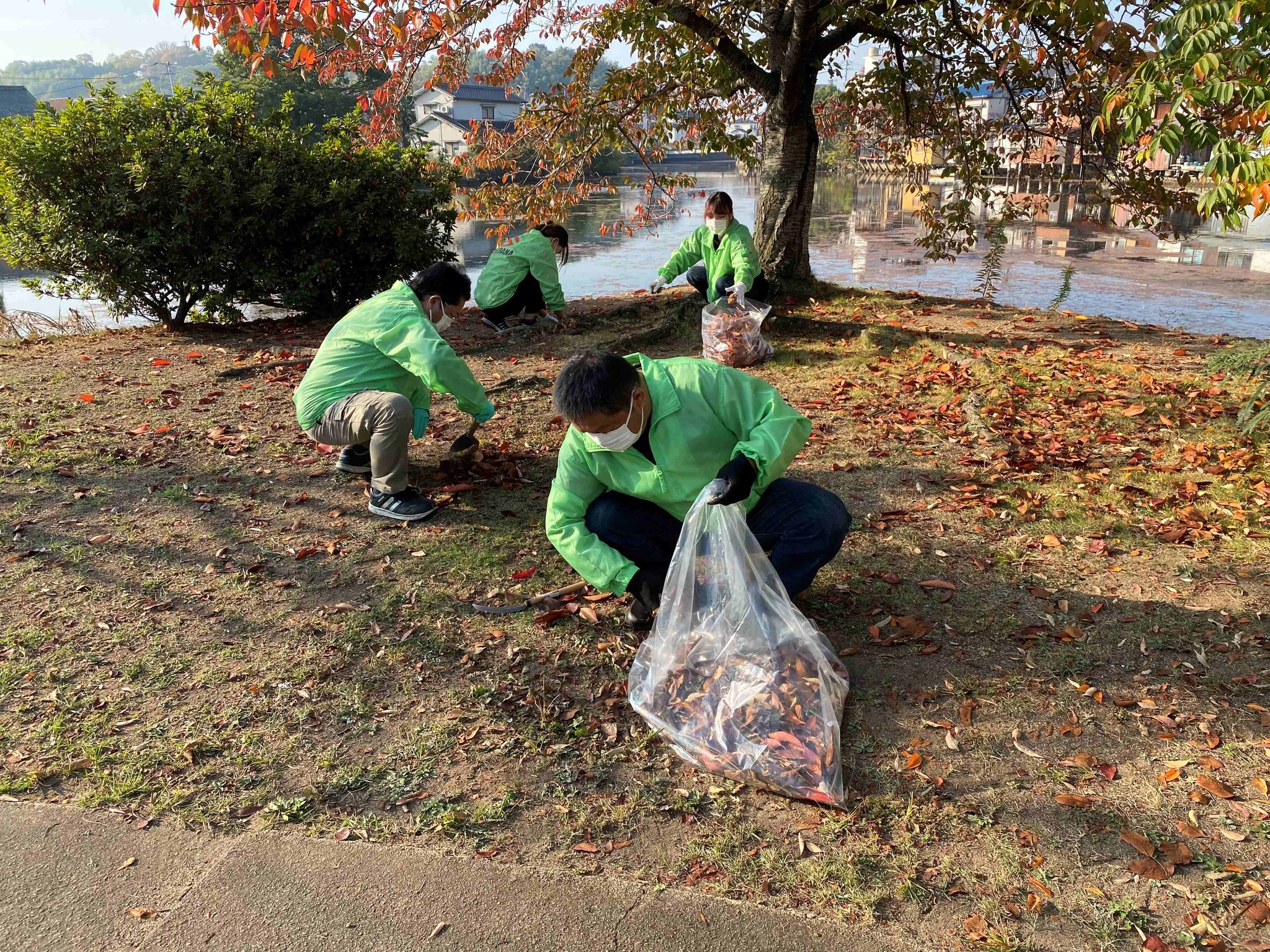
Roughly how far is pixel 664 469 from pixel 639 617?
0.68 meters

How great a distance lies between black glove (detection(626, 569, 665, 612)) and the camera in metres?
3.12

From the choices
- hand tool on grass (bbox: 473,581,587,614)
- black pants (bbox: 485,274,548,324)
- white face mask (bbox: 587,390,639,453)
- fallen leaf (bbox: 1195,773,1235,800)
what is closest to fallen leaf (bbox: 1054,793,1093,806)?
fallen leaf (bbox: 1195,773,1235,800)

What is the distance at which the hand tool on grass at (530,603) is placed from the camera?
355 centimetres

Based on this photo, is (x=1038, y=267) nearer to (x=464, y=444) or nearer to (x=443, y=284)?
(x=464, y=444)

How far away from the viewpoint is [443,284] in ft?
14.3

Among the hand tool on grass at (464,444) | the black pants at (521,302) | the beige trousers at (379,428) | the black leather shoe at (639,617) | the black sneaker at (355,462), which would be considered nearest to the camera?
the black leather shoe at (639,617)

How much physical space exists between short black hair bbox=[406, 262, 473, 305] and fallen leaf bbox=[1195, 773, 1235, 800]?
3.51 m

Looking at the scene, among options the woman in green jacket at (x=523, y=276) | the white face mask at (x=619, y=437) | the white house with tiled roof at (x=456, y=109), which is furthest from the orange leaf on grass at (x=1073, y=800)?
the white house with tiled roof at (x=456, y=109)

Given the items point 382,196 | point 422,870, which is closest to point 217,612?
point 422,870

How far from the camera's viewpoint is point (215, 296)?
25.2ft

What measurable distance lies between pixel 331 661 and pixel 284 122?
6700mm

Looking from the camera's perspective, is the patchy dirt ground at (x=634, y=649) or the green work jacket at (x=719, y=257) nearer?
A: the patchy dirt ground at (x=634, y=649)

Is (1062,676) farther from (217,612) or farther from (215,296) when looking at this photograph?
(215,296)

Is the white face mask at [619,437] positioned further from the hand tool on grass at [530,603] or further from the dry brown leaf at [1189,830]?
the dry brown leaf at [1189,830]
